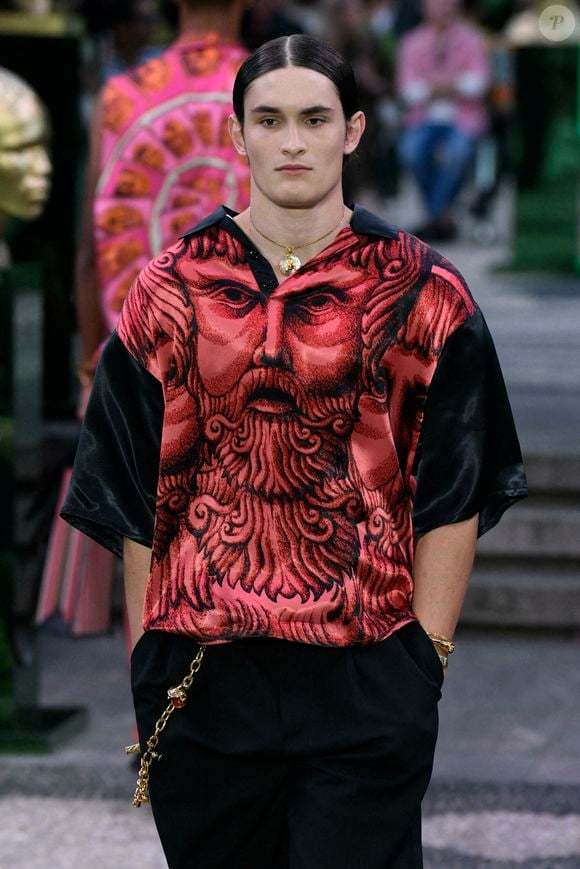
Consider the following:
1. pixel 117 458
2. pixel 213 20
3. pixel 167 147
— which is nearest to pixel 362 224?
pixel 117 458

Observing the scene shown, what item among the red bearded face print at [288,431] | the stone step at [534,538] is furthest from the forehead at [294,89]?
the stone step at [534,538]

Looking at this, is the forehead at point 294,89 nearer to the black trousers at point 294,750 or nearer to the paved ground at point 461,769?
the black trousers at point 294,750

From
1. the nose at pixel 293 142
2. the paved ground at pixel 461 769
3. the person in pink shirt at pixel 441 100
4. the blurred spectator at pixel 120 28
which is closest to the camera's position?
the nose at pixel 293 142

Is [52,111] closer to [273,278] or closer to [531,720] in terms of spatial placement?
[531,720]

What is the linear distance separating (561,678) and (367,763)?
3533mm

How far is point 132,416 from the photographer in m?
3.27

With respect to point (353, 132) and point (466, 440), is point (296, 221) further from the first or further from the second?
point (466, 440)

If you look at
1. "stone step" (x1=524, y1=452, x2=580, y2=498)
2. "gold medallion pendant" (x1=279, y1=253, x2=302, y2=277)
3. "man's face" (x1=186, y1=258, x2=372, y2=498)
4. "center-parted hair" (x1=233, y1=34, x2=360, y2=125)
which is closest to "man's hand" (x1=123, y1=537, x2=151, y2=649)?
"man's face" (x1=186, y1=258, x2=372, y2=498)

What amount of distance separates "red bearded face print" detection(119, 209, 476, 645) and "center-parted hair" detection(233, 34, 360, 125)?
22 cm

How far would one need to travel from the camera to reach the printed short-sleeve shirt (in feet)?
10.1

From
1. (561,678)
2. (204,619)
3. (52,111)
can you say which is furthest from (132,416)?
(52,111)

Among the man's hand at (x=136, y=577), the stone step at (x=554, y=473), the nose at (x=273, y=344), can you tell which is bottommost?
the stone step at (x=554, y=473)

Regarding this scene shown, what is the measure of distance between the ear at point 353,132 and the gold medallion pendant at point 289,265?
204mm

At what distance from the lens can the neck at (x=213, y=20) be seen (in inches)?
202
